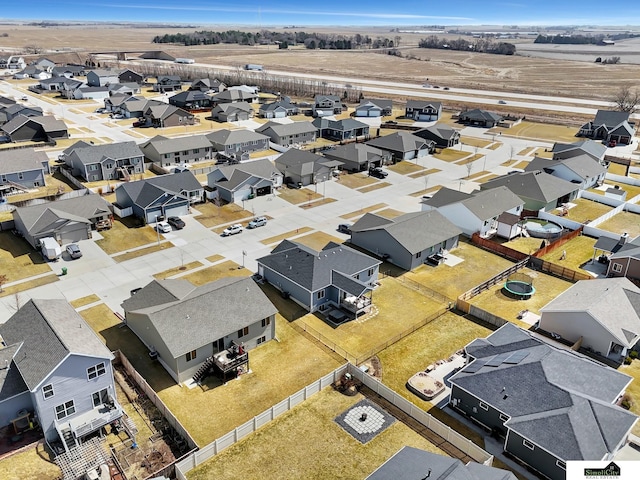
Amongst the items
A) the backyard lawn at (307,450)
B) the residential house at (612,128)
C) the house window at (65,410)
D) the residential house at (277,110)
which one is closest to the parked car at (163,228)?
the house window at (65,410)

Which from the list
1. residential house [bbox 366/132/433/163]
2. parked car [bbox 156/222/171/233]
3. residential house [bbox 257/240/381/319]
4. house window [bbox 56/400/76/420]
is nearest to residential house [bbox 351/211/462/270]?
residential house [bbox 257/240/381/319]

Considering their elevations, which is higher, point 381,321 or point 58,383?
point 58,383

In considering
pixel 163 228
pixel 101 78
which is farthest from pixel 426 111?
pixel 101 78

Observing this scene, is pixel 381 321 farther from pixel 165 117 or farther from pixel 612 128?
pixel 612 128

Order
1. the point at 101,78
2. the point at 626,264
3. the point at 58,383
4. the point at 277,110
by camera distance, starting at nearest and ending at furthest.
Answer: the point at 58,383 < the point at 626,264 < the point at 277,110 < the point at 101,78

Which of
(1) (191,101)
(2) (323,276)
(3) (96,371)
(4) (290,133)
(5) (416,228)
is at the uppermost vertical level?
(1) (191,101)

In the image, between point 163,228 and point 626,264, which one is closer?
point 626,264
